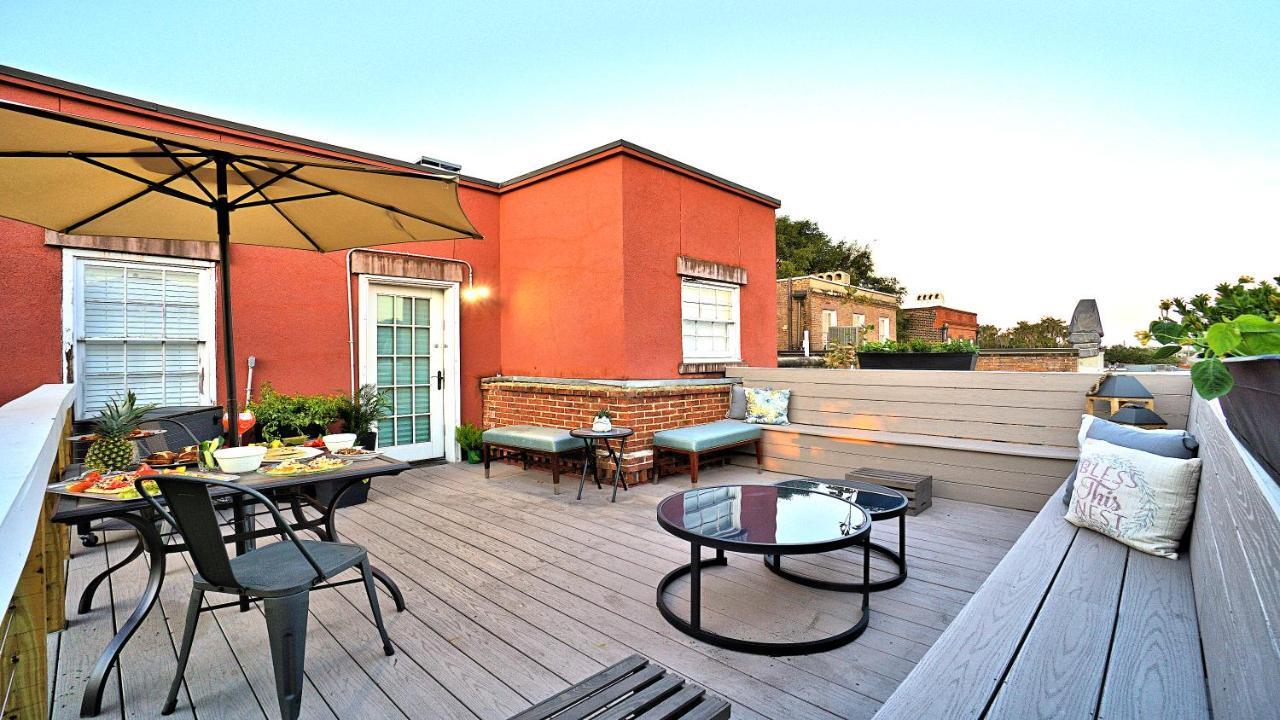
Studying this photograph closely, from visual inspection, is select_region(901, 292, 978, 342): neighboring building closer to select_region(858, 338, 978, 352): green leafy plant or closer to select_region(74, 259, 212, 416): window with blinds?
select_region(858, 338, 978, 352): green leafy plant

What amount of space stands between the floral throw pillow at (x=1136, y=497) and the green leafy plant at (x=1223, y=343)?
1920mm

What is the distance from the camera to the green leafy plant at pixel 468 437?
6344mm

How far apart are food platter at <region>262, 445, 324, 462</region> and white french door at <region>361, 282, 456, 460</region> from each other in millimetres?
3272

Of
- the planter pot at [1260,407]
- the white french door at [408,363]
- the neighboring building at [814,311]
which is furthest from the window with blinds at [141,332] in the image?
the neighboring building at [814,311]

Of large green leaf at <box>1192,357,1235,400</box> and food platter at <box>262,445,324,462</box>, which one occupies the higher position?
large green leaf at <box>1192,357,1235,400</box>

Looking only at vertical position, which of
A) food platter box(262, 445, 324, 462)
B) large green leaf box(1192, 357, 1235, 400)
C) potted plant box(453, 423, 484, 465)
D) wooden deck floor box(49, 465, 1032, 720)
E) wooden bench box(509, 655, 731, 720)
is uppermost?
large green leaf box(1192, 357, 1235, 400)

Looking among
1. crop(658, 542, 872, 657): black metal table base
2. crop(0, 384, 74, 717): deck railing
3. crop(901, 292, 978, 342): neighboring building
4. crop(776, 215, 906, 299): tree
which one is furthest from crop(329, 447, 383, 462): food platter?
Answer: crop(776, 215, 906, 299): tree

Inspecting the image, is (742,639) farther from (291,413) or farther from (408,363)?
(408,363)

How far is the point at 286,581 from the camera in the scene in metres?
1.89

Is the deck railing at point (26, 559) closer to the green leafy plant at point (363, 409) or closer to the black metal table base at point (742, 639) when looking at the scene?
the black metal table base at point (742, 639)

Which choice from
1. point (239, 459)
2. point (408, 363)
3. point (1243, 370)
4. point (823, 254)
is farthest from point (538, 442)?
point (823, 254)

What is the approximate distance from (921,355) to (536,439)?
4667 millimetres

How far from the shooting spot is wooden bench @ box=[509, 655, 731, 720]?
1.29 metres

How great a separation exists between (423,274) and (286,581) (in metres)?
4.71
